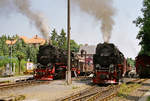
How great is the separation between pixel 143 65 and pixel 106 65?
40.4ft

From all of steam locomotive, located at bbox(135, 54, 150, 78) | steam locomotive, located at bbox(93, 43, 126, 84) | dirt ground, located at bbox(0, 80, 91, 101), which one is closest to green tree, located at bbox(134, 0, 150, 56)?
steam locomotive, located at bbox(135, 54, 150, 78)

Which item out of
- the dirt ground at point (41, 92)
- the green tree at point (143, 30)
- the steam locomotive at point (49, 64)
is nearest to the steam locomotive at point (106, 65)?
the dirt ground at point (41, 92)

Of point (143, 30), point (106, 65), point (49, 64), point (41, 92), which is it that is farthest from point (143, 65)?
point (41, 92)

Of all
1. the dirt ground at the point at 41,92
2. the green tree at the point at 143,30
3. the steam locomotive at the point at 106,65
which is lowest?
the dirt ground at the point at 41,92

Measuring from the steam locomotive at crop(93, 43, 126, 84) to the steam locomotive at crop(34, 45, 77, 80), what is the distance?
17.6 feet

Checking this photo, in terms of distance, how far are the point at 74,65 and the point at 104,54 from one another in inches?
369

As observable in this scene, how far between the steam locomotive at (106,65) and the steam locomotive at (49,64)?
537 cm

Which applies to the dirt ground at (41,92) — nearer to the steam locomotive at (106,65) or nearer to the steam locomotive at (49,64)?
the steam locomotive at (106,65)

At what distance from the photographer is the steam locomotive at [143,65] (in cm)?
2784

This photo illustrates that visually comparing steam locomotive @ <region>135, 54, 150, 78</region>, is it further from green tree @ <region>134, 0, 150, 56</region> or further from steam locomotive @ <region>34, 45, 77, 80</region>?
steam locomotive @ <region>34, 45, 77, 80</region>

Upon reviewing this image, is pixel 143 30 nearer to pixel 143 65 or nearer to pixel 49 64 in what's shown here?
pixel 143 65

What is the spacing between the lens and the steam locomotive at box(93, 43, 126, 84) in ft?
56.1

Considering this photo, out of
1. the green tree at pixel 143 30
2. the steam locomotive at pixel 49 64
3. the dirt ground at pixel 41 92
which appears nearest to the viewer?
the dirt ground at pixel 41 92

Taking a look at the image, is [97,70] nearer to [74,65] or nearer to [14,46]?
[74,65]
